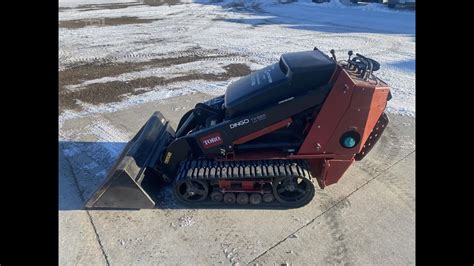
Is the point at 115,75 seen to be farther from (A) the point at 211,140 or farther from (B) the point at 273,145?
(B) the point at 273,145

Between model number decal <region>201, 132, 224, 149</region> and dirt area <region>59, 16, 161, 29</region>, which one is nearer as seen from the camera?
model number decal <region>201, 132, 224, 149</region>

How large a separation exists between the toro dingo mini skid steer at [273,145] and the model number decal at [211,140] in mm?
11

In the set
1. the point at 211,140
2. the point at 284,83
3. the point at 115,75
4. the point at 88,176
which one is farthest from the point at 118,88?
the point at 284,83

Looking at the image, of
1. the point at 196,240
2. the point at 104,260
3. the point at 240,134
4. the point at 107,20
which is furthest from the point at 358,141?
the point at 107,20

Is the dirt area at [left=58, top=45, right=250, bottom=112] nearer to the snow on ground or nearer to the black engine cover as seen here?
the snow on ground

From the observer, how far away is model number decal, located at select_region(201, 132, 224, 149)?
425 cm

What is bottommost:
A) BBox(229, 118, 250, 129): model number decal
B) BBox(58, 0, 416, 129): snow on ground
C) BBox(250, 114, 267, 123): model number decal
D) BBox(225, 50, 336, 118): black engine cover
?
BBox(229, 118, 250, 129): model number decal

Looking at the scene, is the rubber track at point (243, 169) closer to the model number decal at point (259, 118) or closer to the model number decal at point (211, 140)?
the model number decal at point (211, 140)

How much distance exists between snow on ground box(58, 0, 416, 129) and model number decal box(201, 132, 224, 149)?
3920 mm

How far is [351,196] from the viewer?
4.51m

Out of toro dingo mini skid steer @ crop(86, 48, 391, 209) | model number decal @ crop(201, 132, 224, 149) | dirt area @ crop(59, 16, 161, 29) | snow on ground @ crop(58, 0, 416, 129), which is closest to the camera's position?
toro dingo mini skid steer @ crop(86, 48, 391, 209)

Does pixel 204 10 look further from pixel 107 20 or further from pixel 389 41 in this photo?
pixel 389 41

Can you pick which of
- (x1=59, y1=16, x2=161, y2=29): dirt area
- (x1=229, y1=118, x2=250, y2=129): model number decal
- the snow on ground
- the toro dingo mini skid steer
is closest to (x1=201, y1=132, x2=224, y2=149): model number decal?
the toro dingo mini skid steer

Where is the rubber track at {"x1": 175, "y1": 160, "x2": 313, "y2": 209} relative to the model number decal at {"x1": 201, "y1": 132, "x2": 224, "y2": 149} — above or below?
below
